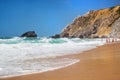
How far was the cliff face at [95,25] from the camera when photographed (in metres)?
81.0

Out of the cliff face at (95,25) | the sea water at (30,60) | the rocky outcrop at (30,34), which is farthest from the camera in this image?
the rocky outcrop at (30,34)

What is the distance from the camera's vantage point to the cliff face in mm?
80981

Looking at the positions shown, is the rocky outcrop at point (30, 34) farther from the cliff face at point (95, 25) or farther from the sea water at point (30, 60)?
the sea water at point (30, 60)

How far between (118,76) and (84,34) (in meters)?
88.2

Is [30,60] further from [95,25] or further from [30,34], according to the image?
[30,34]

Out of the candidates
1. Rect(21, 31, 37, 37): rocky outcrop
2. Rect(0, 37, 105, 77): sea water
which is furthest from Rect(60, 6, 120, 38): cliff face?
Rect(0, 37, 105, 77): sea water

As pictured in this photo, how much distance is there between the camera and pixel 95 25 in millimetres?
90938

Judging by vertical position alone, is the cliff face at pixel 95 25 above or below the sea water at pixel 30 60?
above

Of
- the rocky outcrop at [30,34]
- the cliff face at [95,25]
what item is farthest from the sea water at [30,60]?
the rocky outcrop at [30,34]

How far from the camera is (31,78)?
21.4ft

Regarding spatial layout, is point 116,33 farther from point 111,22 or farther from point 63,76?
point 63,76

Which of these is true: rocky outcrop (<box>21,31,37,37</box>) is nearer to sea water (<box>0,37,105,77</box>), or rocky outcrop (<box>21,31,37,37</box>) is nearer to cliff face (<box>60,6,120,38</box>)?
cliff face (<box>60,6,120,38</box>)

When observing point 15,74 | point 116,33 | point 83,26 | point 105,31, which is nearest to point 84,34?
point 83,26

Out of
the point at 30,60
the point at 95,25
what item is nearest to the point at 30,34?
the point at 95,25
